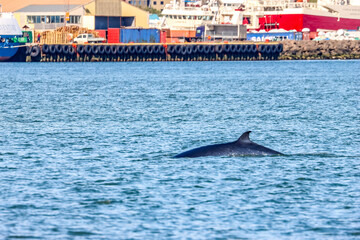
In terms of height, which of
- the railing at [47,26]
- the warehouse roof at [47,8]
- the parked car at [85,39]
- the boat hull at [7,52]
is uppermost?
the warehouse roof at [47,8]

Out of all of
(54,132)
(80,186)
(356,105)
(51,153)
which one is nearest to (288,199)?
(80,186)

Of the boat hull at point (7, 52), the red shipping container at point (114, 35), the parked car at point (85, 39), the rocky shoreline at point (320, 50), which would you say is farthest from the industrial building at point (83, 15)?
the rocky shoreline at point (320, 50)

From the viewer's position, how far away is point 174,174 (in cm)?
2128

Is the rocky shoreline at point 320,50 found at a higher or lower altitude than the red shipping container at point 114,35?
lower

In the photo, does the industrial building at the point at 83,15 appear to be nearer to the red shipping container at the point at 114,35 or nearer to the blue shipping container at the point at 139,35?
the red shipping container at the point at 114,35

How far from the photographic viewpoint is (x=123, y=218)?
54.7 feet

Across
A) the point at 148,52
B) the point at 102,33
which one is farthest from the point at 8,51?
the point at 148,52

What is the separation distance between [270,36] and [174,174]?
12071 centimetres

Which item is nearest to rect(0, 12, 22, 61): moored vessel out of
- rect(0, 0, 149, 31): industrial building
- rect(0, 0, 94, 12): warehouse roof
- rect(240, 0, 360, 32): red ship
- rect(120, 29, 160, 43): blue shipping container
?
rect(0, 0, 149, 31): industrial building

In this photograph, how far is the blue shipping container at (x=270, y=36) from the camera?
13962 cm

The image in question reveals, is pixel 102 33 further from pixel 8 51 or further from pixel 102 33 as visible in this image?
pixel 8 51

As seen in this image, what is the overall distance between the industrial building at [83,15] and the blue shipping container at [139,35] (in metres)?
9.73

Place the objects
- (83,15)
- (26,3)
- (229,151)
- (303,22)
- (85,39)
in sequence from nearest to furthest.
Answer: (229,151) < (85,39) < (83,15) < (26,3) < (303,22)

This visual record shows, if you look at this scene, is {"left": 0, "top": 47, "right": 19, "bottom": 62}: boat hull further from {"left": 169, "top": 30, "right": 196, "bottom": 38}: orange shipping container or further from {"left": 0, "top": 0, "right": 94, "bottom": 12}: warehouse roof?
{"left": 169, "top": 30, "right": 196, "bottom": 38}: orange shipping container
